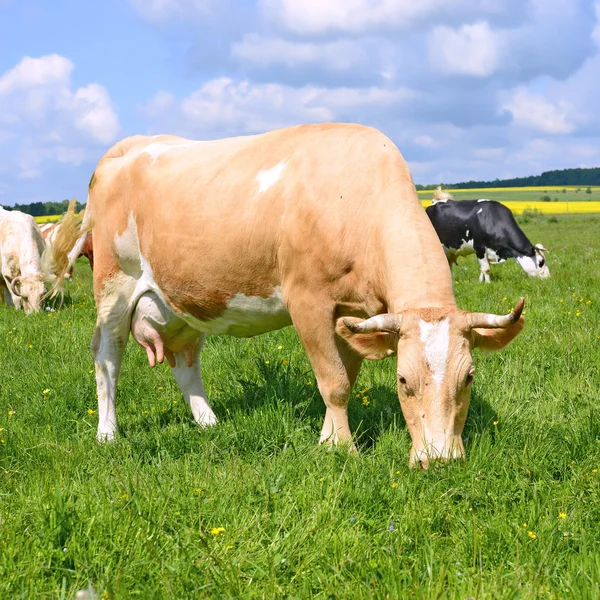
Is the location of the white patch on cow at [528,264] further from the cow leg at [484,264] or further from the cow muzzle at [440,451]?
the cow muzzle at [440,451]

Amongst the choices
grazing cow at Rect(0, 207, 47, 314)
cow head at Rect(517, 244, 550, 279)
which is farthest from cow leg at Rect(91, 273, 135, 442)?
cow head at Rect(517, 244, 550, 279)

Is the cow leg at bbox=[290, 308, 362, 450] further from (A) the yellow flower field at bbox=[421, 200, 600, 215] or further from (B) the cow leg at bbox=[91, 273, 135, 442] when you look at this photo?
(A) the yellow flower field at bbox=[421, 200, 600, 215]

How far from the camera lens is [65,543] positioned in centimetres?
292

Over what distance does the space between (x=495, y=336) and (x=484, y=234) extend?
12.3 m

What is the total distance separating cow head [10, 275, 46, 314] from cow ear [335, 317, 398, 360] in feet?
28.6

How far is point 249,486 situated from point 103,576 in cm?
104

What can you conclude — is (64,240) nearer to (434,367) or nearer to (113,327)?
(113,327)

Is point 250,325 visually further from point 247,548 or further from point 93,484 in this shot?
point 247,548

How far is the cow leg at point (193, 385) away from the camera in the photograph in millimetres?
5441

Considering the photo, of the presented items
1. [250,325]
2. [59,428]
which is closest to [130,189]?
[250,325]

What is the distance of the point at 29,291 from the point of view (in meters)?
11.8

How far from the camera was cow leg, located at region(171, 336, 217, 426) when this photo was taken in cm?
544

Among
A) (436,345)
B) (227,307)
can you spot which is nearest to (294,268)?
(227,307)

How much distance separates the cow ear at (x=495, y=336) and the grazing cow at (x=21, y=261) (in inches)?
365
